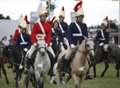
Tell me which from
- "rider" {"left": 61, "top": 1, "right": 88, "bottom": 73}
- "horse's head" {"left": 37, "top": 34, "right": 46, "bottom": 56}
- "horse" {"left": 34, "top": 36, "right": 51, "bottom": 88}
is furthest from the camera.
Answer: "rider" {"left": 61, "top": 1, "right": 88, "bottom": 73}

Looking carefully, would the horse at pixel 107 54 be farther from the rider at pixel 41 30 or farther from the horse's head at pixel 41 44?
the horse's head at pixel 41 44

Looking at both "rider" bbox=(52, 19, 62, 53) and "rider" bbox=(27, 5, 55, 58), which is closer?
"rider" bbox=(27, 5, 55, 58)

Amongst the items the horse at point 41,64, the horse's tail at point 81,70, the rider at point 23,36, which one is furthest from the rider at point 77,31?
the rider at point 23,36

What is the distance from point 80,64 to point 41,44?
2.09 meters

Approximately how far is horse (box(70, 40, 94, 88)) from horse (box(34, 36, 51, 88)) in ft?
4.71

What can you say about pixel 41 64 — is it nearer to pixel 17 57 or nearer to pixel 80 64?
pixel 80 64

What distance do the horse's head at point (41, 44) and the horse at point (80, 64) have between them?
1706mm

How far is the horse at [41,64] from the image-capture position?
17.1 meters

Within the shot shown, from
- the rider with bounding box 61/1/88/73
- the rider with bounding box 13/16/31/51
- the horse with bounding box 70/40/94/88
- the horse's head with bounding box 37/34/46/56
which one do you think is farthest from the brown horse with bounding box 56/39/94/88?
the rider with bounding box 13/16/31/51

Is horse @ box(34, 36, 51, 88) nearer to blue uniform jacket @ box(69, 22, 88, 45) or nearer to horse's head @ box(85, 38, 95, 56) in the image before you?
horse's head @ box(85, 38, 95, 56)

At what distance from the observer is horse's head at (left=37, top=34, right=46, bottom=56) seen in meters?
16.8

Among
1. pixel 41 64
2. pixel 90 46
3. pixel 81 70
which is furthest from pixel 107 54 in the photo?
pixel 41 64

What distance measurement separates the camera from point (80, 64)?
728 inches

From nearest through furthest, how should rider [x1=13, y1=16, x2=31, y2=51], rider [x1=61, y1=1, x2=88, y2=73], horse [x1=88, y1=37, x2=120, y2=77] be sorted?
rider [x1=61, y1=1, x2=88, y2=73]
rider [x1=13, y1=16, x2=31, y2=51]
horse [x1=88, y1=37, x2=120, y2=77]
